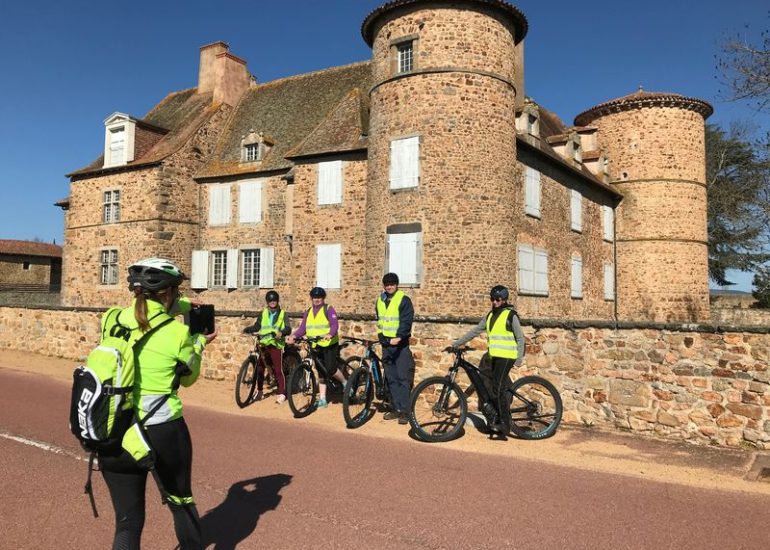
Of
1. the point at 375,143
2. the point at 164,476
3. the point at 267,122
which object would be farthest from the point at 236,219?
the point at 164,476

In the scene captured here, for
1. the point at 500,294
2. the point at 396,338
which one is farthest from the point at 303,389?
the point at 500,294

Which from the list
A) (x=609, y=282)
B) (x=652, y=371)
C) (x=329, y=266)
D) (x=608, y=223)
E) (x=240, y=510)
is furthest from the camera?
(x=608, y=223)

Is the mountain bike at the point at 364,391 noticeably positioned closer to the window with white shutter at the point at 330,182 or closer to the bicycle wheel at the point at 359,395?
the bicycle wheel at the point at 359,395

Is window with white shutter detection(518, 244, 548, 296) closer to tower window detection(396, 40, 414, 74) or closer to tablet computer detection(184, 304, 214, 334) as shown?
tower window detection(396, 40, 414, 74)

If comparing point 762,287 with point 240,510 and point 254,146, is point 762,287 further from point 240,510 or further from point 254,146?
point 240,510

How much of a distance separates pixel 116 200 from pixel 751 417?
75.0ft

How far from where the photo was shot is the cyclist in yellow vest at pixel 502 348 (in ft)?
24.7

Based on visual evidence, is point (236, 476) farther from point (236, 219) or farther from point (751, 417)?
point (236, 219)

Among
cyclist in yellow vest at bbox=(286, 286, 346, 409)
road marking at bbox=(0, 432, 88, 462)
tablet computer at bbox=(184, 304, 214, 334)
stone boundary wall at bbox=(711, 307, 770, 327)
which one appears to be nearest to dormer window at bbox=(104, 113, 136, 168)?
cyclist in yellow vest at bbox=(286, 286, 346, 409)

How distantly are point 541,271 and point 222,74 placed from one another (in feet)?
52.3

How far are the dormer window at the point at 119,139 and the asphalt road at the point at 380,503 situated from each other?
1904 centimetres

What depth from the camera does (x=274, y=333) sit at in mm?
9977

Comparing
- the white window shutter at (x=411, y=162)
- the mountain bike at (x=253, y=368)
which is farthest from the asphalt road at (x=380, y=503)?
the white window shutter at (x=411, y=162)

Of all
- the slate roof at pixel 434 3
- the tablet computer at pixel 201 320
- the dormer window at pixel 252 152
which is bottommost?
the tablet computer at pixel 201 320
